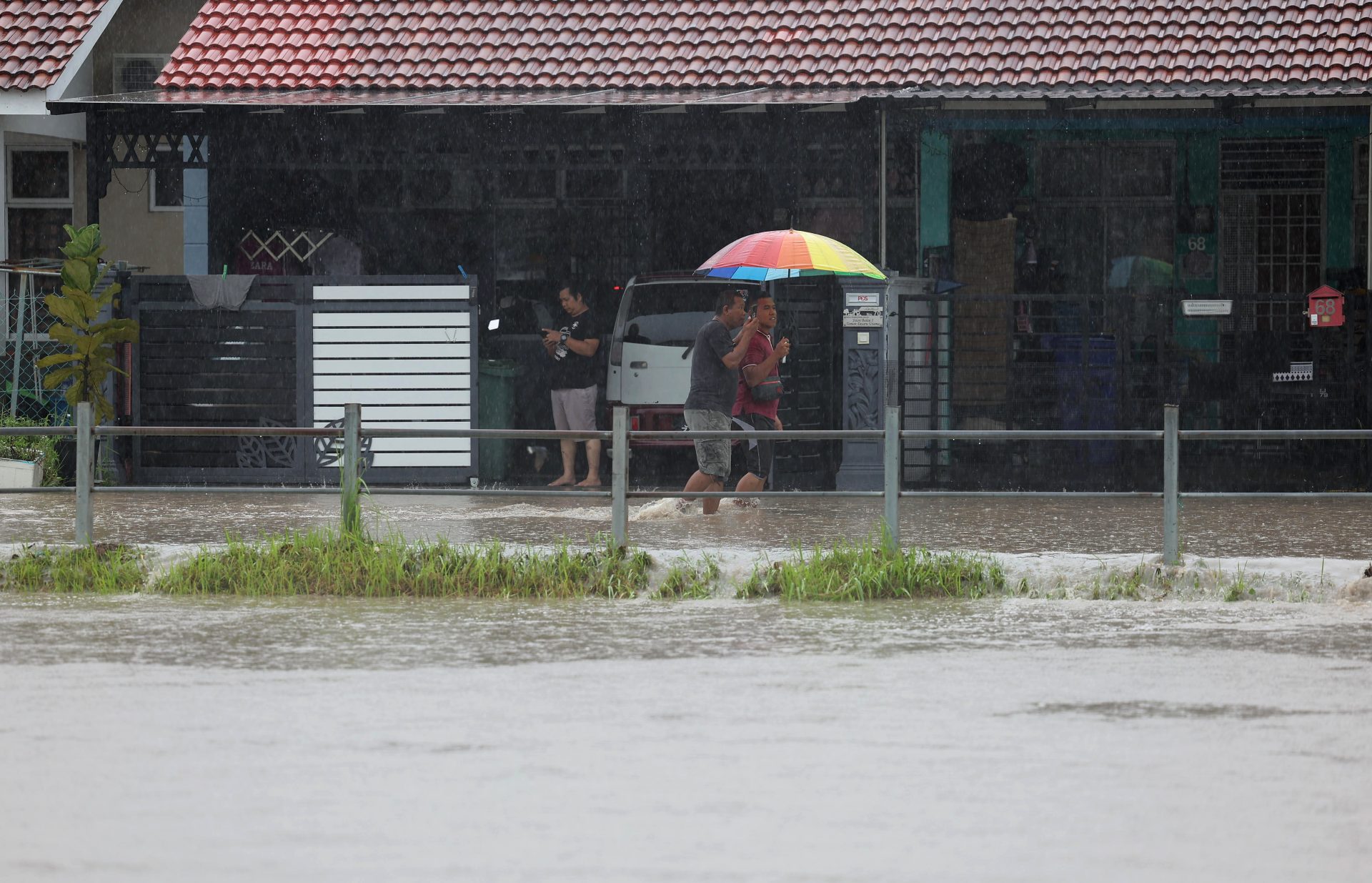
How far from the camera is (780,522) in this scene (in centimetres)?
1517

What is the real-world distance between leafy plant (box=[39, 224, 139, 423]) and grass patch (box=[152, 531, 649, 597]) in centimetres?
667

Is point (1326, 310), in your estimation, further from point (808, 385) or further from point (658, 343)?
point (658, 343)

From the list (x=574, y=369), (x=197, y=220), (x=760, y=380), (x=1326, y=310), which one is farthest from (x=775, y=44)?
(x=197, y=220)

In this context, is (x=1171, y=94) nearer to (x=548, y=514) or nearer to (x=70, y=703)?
(x=548, y=514)

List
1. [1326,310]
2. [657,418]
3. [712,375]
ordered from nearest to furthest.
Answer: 1. [712,375]
2. [657,418]
3. [1326,310]

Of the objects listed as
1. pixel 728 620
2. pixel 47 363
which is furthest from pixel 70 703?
pixel 47 363

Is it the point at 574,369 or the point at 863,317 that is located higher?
the point at 863,317

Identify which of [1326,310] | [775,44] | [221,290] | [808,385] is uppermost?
[775,44]

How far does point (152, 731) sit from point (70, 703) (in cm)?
72

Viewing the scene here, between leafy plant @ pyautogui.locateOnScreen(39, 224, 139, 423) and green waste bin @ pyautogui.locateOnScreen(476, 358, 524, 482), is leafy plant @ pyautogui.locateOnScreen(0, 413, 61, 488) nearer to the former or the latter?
leafy plant @ pyautogui.locateOnScreen(39, 224, 139, 423)

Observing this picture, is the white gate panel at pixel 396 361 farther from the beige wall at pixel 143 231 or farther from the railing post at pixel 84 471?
the railing post at pixel 84 471

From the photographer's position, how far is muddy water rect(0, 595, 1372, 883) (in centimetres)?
571

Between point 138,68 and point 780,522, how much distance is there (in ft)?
36.8

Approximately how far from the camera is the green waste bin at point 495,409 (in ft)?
61.7
